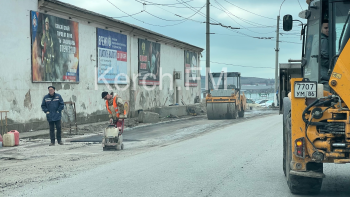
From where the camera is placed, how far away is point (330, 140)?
5.48 meters

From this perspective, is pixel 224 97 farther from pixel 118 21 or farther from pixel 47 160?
pixel 47 160

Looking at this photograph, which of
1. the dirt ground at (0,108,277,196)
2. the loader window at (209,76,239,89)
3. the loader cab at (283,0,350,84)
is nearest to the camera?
→ the loader cab at (283,0,350,84)

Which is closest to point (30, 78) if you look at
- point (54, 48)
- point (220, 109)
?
point (54, 48)

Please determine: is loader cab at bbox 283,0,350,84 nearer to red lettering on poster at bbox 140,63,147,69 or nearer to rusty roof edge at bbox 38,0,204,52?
rusty roof edge at bbox 38,0,204,52

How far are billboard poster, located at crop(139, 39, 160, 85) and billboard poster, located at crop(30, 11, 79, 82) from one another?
8069mm

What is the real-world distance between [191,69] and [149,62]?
10.3 m

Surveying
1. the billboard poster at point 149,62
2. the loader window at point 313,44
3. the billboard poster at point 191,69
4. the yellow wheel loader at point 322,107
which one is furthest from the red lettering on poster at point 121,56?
the yellow wheel loader at point 322,107

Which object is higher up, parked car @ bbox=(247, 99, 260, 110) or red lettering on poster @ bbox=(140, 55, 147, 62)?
red lettering on poster @ bbox=(140, 55, 147, 62)

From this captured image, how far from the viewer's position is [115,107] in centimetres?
1241

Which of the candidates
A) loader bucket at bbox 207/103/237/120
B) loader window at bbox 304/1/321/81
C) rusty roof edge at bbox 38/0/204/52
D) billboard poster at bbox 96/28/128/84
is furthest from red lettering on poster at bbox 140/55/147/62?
loader window at bbox 304/1/321/81

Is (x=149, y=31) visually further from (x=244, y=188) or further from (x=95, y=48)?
(x=244, y=188)

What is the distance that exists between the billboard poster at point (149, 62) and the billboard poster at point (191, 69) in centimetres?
690

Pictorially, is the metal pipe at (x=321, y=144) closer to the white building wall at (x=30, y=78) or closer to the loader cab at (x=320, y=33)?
the loader cab at (x=320, y=33)

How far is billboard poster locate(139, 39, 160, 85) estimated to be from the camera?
28922mm
